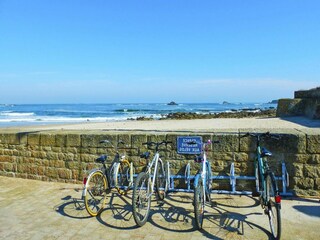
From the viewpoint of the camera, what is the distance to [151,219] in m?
4.63

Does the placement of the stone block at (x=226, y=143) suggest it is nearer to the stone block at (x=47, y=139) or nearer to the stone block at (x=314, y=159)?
the stone block at (x=314, y=159)

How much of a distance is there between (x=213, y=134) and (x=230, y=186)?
40.2 inches

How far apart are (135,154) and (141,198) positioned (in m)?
2.00

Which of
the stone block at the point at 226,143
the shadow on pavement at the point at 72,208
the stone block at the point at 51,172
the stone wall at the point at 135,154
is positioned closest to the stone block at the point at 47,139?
the stone wall at the point at 135,154

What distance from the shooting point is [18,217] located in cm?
479

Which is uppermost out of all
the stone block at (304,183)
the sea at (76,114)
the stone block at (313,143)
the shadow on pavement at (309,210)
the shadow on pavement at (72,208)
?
the stone block at (313,143)

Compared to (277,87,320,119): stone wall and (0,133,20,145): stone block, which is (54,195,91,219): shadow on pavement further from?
(277,87,320,119): stone wall

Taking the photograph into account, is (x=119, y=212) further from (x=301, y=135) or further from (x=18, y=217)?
(x=301, y=135)

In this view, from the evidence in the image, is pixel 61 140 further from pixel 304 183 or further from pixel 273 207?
pixel 304 183

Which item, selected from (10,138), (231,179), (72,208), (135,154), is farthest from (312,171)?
(10,138)

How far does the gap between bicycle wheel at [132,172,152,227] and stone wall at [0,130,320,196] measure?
64.9 inches

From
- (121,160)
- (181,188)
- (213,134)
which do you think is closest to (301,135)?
(213,134)

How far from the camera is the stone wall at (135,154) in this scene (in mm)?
5520

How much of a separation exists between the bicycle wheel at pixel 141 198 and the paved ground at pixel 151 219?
130 mm
